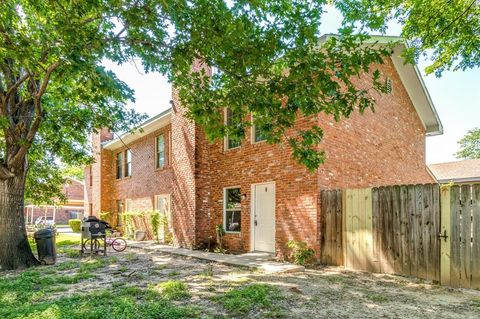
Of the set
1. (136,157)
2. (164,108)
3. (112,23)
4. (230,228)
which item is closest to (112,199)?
(136,157)

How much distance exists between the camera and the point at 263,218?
1052 cm

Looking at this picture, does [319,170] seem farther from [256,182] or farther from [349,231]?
[256,182]

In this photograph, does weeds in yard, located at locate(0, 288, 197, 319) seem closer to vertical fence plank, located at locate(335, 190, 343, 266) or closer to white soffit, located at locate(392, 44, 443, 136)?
vertical fence plank, located at locate(335, 190, 343, 266)

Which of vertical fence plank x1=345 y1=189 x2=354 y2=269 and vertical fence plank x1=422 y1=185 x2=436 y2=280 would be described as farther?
vertical fence plank x1=345 y1=189 x2=354 y2=269

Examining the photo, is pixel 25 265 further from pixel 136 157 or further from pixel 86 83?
pixel 136 157

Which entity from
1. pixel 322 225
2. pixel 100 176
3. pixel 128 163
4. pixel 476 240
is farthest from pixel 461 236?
pixel 100 176

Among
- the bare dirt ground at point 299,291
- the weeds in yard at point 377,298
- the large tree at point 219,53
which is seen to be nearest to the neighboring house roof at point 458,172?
the bare dirt ground at point 299,291

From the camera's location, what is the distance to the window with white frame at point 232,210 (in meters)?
11.4

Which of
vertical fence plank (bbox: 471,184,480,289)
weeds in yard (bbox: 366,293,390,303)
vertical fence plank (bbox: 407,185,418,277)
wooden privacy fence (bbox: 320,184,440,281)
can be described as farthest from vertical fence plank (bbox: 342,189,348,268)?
vertical fence plank (bbox: 471,184,480,289)

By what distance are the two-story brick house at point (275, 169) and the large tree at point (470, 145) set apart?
34.7m

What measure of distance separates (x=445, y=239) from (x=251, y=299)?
4361mm

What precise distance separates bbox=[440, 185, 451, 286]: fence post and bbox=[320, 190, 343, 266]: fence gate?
7.78 ft

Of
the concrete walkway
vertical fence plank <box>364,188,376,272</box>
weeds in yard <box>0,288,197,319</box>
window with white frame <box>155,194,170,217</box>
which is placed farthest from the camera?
window with white frame <box>155,194,170,217</box>

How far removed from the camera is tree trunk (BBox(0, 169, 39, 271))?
8523mm
